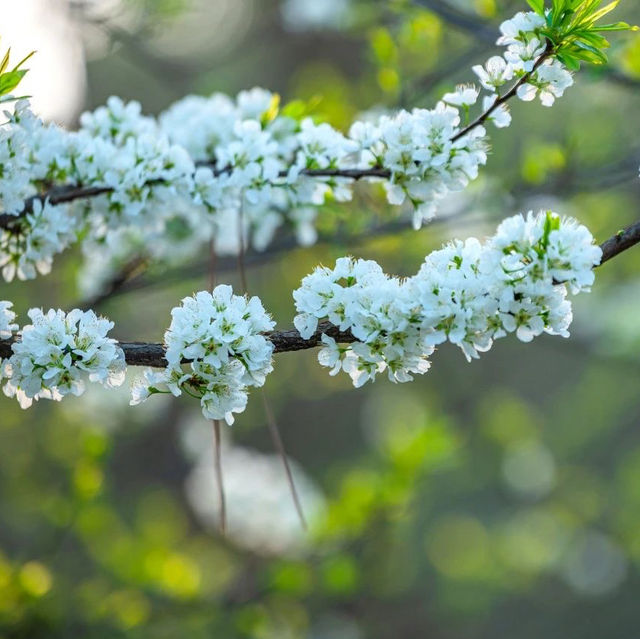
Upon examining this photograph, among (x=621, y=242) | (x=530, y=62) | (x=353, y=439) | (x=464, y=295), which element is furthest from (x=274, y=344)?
(x=353, y=439)

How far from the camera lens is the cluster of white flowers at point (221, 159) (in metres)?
1.84

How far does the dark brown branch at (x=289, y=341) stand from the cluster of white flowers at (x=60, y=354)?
1.0 inches

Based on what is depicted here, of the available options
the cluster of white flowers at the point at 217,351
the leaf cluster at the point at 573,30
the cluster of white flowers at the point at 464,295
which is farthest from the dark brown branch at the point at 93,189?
the cluster of white flowers at the point at 217,351

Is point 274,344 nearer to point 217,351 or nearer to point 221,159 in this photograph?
point 217,351

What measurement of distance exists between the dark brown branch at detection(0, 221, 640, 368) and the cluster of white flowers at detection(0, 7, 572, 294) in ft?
1.30

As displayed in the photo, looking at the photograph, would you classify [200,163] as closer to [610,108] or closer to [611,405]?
[610,108]

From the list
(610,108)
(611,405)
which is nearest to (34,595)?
(610,108)

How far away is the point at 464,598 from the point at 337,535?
366 cm

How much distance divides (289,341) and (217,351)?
0.14 meters

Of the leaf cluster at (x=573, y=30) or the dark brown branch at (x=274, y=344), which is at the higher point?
the leaf cluster at (x=573, y=30)

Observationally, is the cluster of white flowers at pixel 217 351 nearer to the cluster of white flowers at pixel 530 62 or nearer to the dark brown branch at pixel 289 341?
the dark brown branch at pixel 289 341

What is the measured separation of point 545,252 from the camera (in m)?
1.45

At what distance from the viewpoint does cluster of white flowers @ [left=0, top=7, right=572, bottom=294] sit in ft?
6.03

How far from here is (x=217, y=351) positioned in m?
1.53
